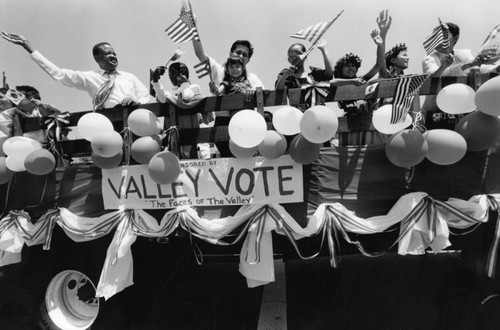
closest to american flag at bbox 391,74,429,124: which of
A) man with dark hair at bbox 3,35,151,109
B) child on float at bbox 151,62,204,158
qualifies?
child on float at bbox 151,62,204,158

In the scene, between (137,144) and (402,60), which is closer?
(137,144)

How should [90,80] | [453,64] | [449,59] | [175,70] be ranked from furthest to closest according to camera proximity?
[90,80], [175,70], [453,64], [449,59]

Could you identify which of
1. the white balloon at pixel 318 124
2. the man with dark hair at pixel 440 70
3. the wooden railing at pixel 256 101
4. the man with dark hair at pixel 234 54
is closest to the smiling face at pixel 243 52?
the man with dark hair at pixel 234 54

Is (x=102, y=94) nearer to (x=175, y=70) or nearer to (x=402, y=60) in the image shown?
(x=175, y=70)

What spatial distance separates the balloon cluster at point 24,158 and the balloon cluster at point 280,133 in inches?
89.0

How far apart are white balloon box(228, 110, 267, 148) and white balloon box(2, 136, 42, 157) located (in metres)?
2.56

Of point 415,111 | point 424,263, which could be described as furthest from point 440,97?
point 424,263

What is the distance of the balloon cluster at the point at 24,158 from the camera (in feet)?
16.3

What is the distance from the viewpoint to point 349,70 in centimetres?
510

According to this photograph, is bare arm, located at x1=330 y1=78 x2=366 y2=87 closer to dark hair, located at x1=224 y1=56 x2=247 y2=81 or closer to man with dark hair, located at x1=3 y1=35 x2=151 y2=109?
dark hair, located at x1=224 y1=56 x2=247 y2=81

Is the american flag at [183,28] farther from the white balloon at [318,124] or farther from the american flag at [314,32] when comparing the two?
the white balloon at [318,124]

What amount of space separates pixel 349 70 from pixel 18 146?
4024 mm

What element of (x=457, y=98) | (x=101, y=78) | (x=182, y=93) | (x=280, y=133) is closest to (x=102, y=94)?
(x=101, y=78)

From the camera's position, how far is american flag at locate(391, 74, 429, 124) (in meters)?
4.15
